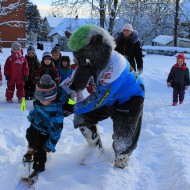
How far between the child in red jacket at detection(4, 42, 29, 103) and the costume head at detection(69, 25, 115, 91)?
4823 millimetres

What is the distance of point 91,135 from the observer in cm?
366

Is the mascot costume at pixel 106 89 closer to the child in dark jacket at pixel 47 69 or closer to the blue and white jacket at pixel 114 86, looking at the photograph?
the blue and white jacket at pixel 114 86

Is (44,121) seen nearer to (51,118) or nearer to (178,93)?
(51,118)

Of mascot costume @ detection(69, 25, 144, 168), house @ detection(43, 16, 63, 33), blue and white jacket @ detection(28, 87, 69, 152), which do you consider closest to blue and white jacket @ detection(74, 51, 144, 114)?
mascot costume @ detection(69, 25, 144, 168)

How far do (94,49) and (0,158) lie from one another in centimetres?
160

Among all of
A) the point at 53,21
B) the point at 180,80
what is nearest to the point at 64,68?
the point at 180,80

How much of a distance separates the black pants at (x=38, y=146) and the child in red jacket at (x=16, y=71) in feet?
15.0

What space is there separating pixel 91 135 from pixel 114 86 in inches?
31.8

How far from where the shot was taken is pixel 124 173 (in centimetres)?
339

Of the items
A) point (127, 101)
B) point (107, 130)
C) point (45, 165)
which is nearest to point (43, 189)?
point (45, 165)

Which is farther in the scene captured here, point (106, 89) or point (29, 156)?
point (29, 156)

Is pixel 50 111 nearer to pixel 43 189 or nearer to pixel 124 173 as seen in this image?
pixel 43 189

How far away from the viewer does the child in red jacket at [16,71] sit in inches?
300

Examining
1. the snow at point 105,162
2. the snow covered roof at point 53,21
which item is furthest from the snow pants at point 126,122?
the snow covered roof at point 53,21
